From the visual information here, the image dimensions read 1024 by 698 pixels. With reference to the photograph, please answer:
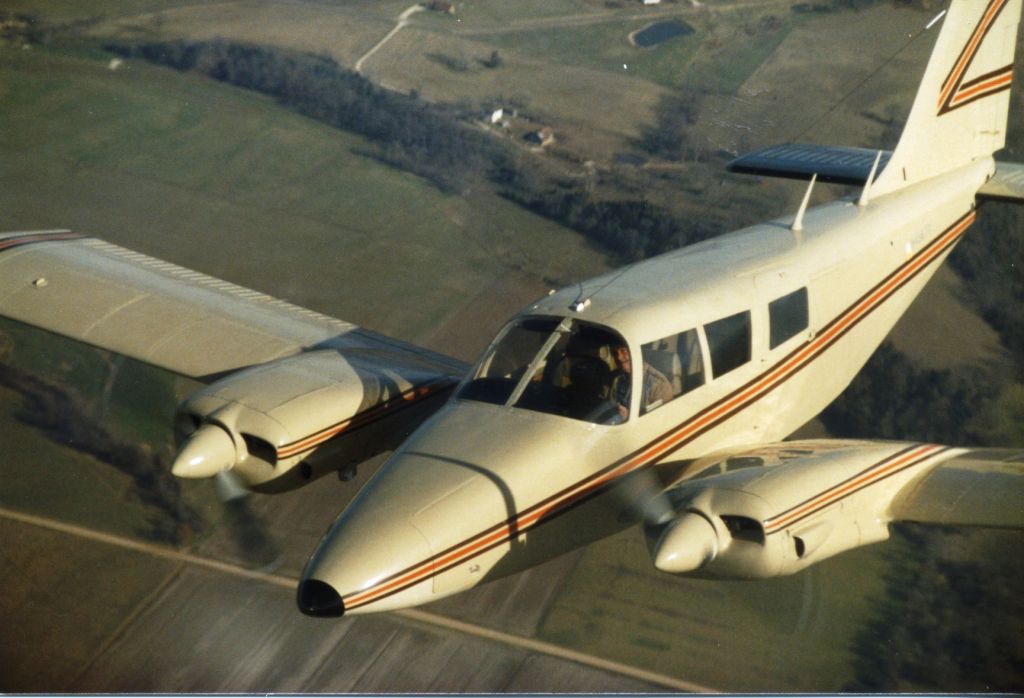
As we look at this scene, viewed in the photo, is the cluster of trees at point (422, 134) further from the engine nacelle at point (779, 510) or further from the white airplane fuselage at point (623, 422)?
the engine nacelle at point (779, 510)

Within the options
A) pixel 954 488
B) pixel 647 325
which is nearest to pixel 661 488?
pixel 647 325

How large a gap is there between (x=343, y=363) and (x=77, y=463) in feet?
15.0

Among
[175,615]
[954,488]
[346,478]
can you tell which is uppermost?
[954,488]

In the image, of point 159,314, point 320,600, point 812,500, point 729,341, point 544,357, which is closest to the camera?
point 320,600

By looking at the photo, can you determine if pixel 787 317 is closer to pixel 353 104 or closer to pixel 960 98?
pixel 960 98

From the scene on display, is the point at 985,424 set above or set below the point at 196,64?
below

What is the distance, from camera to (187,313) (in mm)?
11219

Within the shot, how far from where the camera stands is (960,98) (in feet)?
43.2

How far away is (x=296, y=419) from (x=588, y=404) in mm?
2485

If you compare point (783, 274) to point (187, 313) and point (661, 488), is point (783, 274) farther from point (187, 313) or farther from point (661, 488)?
point (187, 313)

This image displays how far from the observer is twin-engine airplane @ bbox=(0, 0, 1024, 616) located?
7.48 meters

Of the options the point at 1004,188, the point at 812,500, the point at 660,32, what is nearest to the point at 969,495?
the point at 812,500

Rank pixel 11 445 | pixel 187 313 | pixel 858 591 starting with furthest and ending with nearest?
pixel 11 445 → pixel 858 591 → pixel 187 313

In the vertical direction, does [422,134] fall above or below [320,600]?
below
